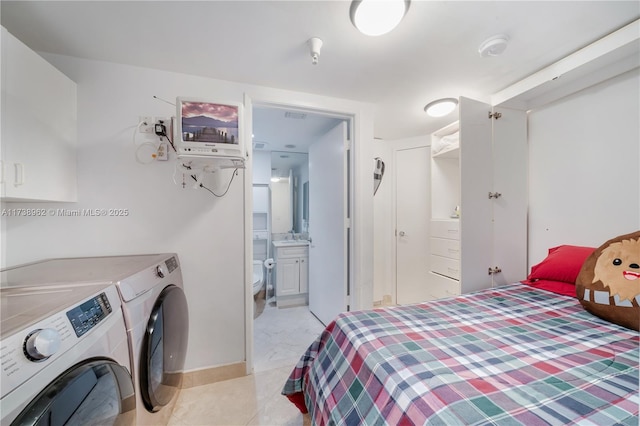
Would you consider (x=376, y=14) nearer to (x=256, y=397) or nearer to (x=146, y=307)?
(x=146, y=307)

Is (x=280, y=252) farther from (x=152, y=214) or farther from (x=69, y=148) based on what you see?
(x=69, y=148)

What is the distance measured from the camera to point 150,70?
168 cm

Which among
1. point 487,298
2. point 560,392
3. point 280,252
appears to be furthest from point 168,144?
point 487,298

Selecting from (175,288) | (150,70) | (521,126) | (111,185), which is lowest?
(175,288)

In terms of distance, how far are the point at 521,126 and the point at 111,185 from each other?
10.6 feet

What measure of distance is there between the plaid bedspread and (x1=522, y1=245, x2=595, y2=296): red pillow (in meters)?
0.20

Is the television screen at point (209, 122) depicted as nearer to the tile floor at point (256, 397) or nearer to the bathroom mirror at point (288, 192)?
the tile floor at point (256, 397)

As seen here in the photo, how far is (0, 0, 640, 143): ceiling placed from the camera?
1.20 m

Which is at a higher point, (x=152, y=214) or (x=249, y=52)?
(x=249, y=52)

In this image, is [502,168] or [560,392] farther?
[502,168]

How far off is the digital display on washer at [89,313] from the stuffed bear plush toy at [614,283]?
224cm

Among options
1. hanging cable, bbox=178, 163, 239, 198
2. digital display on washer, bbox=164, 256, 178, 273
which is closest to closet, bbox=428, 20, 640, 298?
hanging cable, bbox=178, 163, 239, 198

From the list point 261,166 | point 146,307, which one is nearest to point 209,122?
point 146,307

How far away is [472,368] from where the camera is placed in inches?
33.8
